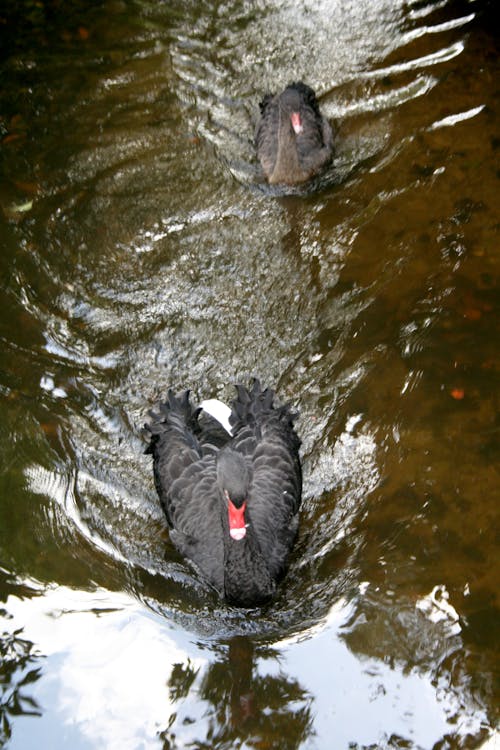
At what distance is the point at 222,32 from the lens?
29.7 ft

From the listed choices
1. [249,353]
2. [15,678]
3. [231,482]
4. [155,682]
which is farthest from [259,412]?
[15,678]

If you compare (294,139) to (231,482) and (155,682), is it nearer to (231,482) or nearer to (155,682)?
(231,482)

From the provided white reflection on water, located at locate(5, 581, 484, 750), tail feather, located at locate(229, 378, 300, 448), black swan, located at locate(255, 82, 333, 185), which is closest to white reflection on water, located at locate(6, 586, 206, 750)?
white reflection on water, located at locate(5, 581, 484, 750)

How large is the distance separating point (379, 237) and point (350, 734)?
3.90 meters

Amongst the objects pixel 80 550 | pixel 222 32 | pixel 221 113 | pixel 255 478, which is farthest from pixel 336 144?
pixel 80 550

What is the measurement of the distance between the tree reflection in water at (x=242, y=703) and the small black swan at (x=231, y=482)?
358 mm

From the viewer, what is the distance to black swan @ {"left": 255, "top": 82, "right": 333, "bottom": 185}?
7453mm

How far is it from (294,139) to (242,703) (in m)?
4.67

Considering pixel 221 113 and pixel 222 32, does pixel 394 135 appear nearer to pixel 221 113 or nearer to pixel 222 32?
pixel 221 113

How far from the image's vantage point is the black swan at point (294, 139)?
→ 7453 mm

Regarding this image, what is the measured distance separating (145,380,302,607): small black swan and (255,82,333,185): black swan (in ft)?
8.60

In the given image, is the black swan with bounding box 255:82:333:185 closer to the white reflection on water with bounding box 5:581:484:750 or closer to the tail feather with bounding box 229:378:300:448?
the tail feather with bounding box 229:378:300:448

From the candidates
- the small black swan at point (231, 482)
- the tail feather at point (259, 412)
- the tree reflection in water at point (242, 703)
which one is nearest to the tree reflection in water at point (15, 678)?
the tree reflection in water at point (242, 703)

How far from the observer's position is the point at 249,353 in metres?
6.22
